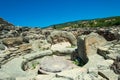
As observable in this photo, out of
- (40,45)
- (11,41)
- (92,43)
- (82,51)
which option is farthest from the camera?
(40,45)

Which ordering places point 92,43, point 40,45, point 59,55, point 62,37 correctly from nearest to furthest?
point 92,43 → point 59,55 → point 40,45 → point 62,37

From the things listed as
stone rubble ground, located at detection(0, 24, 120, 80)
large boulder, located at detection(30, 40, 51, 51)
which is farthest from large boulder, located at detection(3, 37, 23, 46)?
large boulder, located at detection(30, 40, 51, 51)

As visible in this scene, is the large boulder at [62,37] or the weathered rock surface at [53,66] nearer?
the weathered rock surface at [53,66]

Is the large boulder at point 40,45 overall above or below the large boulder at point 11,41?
below

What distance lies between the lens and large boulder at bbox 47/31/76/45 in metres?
10.6

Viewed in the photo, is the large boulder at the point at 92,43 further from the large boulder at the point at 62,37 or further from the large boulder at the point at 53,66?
the large boulder at the point at 62,37

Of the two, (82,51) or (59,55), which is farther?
(59,55)

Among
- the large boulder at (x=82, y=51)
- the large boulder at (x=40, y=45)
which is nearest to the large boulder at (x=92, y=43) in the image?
the large boulder at (x=82, y=51)

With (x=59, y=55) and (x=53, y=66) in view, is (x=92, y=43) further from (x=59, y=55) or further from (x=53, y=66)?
(x=59, y=55)

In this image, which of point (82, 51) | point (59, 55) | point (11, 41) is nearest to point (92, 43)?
point (82, 51)

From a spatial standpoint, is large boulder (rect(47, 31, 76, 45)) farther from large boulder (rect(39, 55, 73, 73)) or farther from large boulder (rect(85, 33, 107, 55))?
large boulder (rect(39, 55, 73, 73))

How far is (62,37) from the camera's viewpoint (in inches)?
421

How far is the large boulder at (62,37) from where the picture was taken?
418 inches

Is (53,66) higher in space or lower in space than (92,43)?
lower
